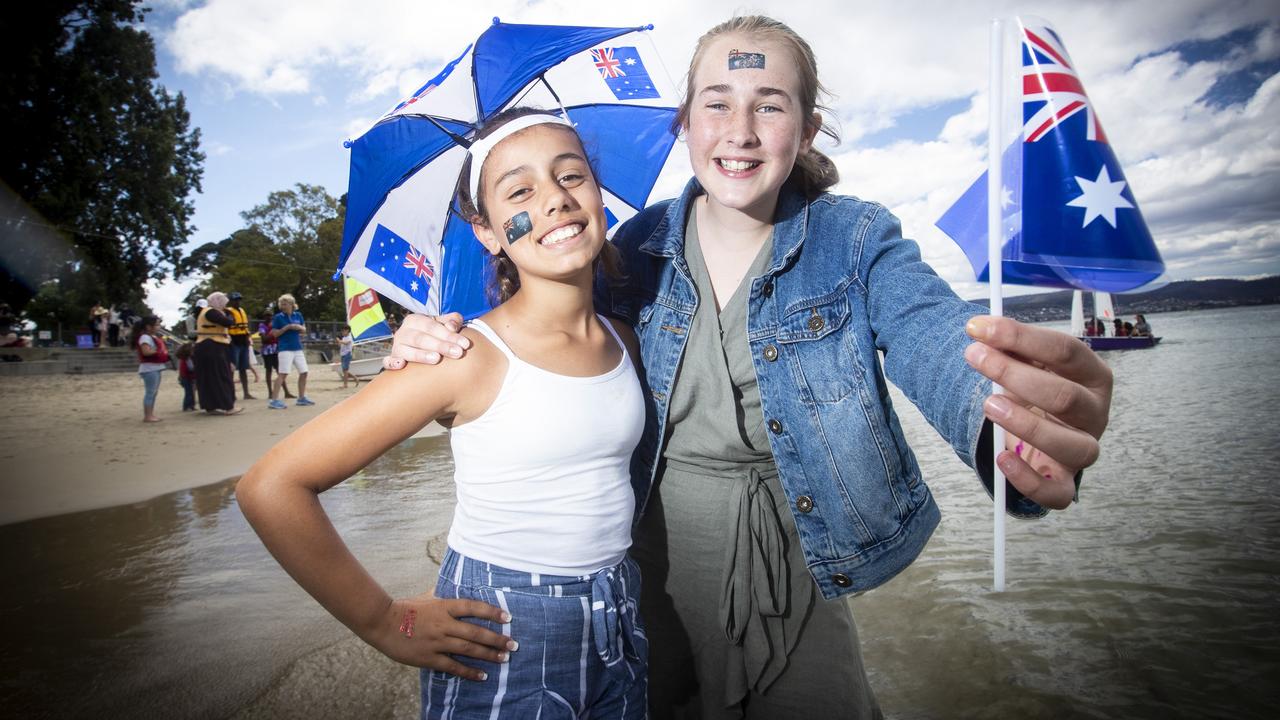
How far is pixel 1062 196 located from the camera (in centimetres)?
144

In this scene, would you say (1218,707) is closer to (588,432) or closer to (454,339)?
(588,432)

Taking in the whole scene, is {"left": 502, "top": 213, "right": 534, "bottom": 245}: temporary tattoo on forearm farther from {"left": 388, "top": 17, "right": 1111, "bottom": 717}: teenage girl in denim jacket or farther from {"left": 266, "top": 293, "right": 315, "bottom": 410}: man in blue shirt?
{"left": 266, "top": 293, "right": 315, "bottom": 410}: man in blue shirt

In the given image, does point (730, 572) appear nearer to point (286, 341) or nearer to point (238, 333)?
point (286, 341)

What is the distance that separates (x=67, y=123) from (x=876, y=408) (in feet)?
111

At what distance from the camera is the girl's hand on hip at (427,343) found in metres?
1.70

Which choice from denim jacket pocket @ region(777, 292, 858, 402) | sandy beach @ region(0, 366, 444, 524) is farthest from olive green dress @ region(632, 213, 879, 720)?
sandy beach @ region(0, 366, 444, 524)

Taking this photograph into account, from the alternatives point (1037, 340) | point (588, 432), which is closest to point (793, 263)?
point (588, 432)

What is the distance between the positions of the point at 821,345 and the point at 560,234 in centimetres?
88

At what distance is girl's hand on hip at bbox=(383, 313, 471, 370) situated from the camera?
1702 millimetres

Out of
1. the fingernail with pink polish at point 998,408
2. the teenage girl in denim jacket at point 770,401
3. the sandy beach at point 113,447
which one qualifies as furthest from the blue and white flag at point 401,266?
the sandy beach at point 113,447

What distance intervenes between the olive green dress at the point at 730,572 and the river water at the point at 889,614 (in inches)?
67.1

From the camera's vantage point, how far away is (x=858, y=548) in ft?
6.13

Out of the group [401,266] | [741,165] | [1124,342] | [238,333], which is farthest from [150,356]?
[1124,342]

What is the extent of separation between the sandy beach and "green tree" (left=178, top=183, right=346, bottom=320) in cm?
3588
